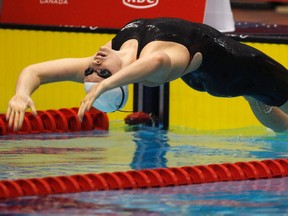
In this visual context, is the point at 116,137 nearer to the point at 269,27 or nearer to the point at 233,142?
the point at 233,142

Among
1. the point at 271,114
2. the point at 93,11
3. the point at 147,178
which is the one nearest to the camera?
the point at 147,178

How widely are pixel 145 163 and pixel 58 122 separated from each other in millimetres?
2211

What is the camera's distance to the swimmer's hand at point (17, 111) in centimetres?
616

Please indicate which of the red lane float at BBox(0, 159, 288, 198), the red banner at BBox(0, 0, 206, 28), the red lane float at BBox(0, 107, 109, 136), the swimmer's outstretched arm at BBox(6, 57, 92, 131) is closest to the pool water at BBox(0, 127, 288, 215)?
the red lane float at BBox(0, 159, 288, 198)

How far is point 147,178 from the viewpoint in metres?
6.55

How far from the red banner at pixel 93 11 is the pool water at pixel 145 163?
3.69ft

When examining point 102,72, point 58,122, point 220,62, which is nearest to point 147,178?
point 102,72

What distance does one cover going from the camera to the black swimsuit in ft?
23.7

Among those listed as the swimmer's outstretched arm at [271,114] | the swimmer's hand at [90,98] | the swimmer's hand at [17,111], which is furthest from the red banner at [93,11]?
the swimmer's hand at [17,111]

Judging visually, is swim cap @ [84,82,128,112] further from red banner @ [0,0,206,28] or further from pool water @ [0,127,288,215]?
red banner @ [0,0,206,28]

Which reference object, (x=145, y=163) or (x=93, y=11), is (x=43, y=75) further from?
(x=93, y=11)

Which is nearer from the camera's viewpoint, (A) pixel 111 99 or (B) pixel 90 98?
(B) pixel 90 98

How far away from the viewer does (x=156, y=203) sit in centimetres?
595

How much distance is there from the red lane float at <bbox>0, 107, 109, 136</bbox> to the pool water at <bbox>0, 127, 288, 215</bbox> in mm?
170
